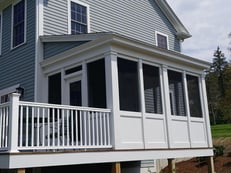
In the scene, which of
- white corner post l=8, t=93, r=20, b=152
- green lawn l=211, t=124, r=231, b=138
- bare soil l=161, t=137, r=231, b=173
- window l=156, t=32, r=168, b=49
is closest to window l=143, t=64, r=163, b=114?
bare soil l=161, t=137, r=231, b=173

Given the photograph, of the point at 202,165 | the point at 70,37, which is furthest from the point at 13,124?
the point at 202,165

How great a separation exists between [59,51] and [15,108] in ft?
14.0

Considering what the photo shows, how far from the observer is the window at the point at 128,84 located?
28.2 ft

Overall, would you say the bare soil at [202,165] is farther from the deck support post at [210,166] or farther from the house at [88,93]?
the house at [88,93]

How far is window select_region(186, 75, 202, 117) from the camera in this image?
420 inches

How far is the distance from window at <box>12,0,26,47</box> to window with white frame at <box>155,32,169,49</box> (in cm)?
672

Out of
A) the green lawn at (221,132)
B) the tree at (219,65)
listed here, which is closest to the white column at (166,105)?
the green lawn at (221,132)

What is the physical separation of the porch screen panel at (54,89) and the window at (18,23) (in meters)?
2.32

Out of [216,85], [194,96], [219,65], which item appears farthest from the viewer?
[219,65]

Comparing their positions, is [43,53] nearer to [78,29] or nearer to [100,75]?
[78,29]

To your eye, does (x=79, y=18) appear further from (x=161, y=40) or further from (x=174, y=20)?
(x=174, y=20)

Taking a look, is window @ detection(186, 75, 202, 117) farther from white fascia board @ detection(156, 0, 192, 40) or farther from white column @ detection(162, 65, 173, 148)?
white fascia board @ detection(156, 0, 192, 40)

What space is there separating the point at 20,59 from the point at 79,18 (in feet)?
8.93

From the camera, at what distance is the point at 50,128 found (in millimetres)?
7336
